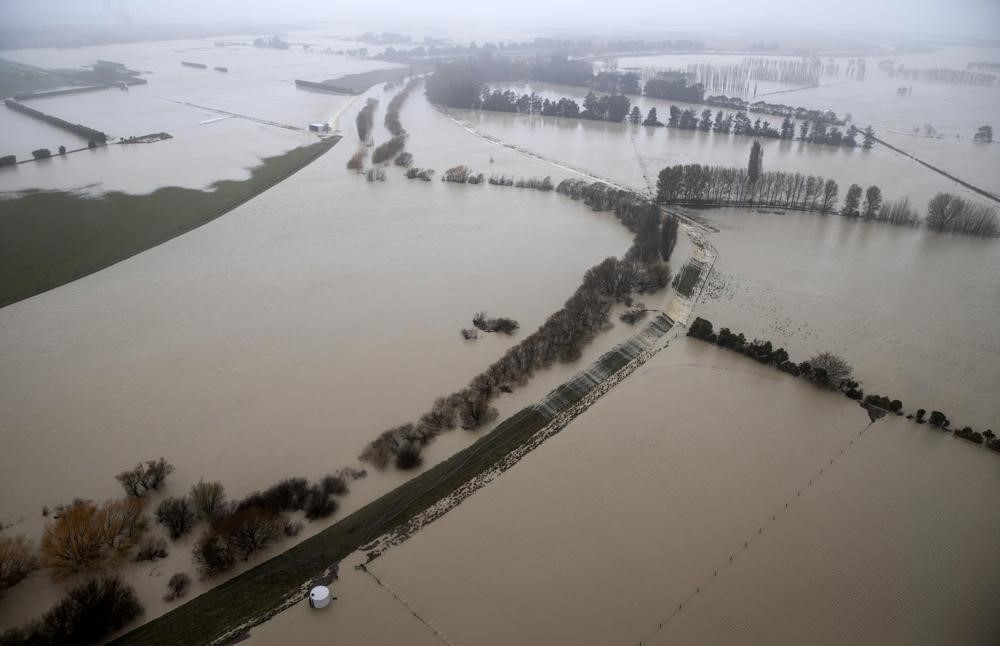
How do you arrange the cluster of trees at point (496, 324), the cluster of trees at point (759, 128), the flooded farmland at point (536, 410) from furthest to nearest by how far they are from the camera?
1. the cluster of trees at point (759, 128)
2. the cluster of trees at point (496, 324)
3. the flooded farmland at point (536, 410)

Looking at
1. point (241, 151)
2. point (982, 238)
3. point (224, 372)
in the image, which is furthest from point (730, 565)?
point (241, 151)

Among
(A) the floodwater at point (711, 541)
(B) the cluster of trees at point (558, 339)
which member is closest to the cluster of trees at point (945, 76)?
(B) the cluster of trees at point (558, 339)

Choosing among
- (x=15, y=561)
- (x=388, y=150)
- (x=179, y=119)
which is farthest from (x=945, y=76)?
(x=15, y=561)

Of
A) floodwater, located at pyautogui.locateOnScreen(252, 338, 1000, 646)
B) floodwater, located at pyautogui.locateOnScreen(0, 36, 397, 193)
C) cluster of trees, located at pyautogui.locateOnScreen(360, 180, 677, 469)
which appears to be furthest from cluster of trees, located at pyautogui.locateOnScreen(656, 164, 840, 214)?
floodwater, located at pyautogui.locateOnScreen(0, 36, 397, 193)

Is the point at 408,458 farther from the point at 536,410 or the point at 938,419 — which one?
the point at 938,419

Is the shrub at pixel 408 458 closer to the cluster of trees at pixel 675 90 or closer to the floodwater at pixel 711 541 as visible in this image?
the floodwater at pixel 711 541

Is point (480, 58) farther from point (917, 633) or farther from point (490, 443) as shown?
point (917, 633)

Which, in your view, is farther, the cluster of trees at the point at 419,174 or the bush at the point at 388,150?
the bush at the point at 388,150

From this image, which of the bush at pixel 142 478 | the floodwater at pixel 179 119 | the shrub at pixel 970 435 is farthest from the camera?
the floodwater at pixel 179 119
